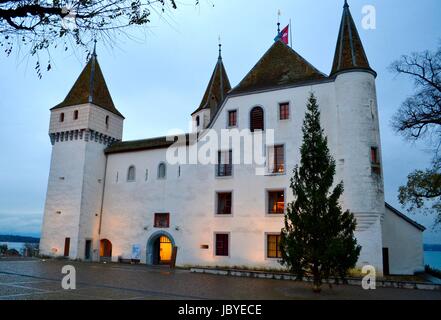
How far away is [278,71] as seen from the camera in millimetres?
27484

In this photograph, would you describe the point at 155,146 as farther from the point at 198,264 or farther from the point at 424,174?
the point at 424,174

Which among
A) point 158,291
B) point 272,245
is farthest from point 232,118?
point 158,291

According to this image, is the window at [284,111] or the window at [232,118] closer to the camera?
the window at [284,111]

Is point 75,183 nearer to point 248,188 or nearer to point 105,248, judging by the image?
point 105,248

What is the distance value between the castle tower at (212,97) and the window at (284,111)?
10179 millimetres

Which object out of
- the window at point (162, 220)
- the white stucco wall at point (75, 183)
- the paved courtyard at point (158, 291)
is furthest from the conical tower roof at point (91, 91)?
the paved courtyard at point (158, 291)

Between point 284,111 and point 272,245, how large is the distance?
9.00 metres

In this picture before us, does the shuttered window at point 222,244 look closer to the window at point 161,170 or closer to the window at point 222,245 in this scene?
the window at point 222,245

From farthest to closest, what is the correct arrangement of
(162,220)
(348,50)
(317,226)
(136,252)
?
1. (136,252)
2. (162,220)
3. (348,50)
4. (317,226)

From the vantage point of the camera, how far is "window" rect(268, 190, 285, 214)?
24.8 m

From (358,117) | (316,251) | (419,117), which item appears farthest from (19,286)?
(419,117)

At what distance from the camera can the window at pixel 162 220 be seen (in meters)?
29.3

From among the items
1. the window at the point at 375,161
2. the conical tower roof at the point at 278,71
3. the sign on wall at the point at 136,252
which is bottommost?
the sign on wall at the point at 136,252

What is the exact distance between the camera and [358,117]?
22.9 meters
